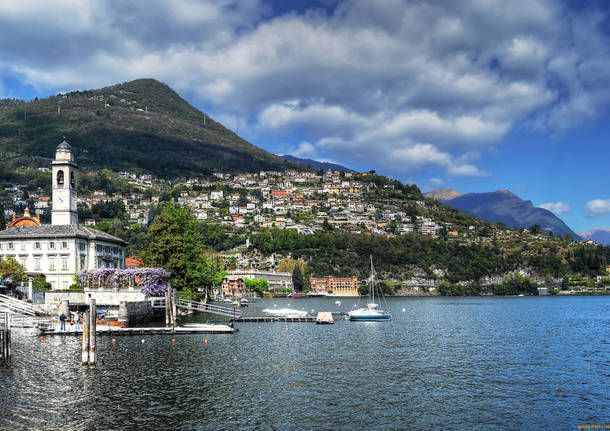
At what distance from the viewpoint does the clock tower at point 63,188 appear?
7656 centimetres

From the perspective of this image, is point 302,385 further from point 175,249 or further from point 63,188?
point 63,188

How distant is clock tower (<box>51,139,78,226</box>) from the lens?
251 feet

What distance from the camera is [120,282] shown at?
68.8m

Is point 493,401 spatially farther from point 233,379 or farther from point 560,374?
point 233,379

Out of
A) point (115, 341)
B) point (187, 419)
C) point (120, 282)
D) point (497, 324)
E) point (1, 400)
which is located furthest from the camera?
point (497, 324)

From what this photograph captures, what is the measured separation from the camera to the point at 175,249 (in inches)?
3100

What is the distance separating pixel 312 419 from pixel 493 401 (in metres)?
10.1

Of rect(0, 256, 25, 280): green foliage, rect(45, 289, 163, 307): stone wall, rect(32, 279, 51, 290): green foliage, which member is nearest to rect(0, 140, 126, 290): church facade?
rect(0, 256, 25, 280): green foliage

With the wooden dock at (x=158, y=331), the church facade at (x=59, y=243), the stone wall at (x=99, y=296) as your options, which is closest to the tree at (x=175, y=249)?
the church facade at (x=59, y=243)

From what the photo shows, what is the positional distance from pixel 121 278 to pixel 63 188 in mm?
18496

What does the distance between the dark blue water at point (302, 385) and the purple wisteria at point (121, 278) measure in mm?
16809

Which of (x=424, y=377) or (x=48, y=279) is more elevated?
(x=48, y=279)

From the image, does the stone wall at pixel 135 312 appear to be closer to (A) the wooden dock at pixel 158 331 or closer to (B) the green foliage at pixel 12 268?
(A) the wooden dock at pixel 158 331

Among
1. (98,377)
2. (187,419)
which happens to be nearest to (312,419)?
(187,419)
